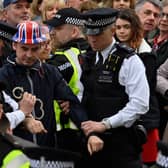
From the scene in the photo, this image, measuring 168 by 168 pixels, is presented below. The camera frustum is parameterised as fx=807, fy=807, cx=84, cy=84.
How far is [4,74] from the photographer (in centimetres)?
603

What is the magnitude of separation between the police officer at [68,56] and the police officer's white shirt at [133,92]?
1.88ft

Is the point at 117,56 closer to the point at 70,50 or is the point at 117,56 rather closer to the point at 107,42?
the point at 107,42

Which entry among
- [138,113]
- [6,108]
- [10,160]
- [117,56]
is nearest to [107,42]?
[117,56]

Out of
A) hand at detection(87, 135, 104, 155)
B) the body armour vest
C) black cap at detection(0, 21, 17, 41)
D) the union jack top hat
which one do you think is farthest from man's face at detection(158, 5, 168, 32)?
hand at detection(87, 135, 104, 155)

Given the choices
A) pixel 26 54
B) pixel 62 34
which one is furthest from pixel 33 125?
pixel 62 34

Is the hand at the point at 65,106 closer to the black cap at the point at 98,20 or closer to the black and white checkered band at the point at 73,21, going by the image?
the black cap at the point at 98,20

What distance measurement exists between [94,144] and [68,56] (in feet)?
3.62

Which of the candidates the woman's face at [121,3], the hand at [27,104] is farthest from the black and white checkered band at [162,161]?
the woman's face at [121,3]

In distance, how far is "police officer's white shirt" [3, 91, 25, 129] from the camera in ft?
17.9

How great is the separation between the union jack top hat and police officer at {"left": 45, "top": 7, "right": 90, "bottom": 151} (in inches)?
24.0

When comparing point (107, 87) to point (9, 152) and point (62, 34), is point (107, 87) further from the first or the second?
point (9, 152)

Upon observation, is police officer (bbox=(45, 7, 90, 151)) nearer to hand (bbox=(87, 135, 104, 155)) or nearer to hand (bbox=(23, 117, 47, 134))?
hand (bbox=(87, 135, 104, 155))

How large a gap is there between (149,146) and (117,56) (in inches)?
43.5

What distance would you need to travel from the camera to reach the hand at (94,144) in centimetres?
586
